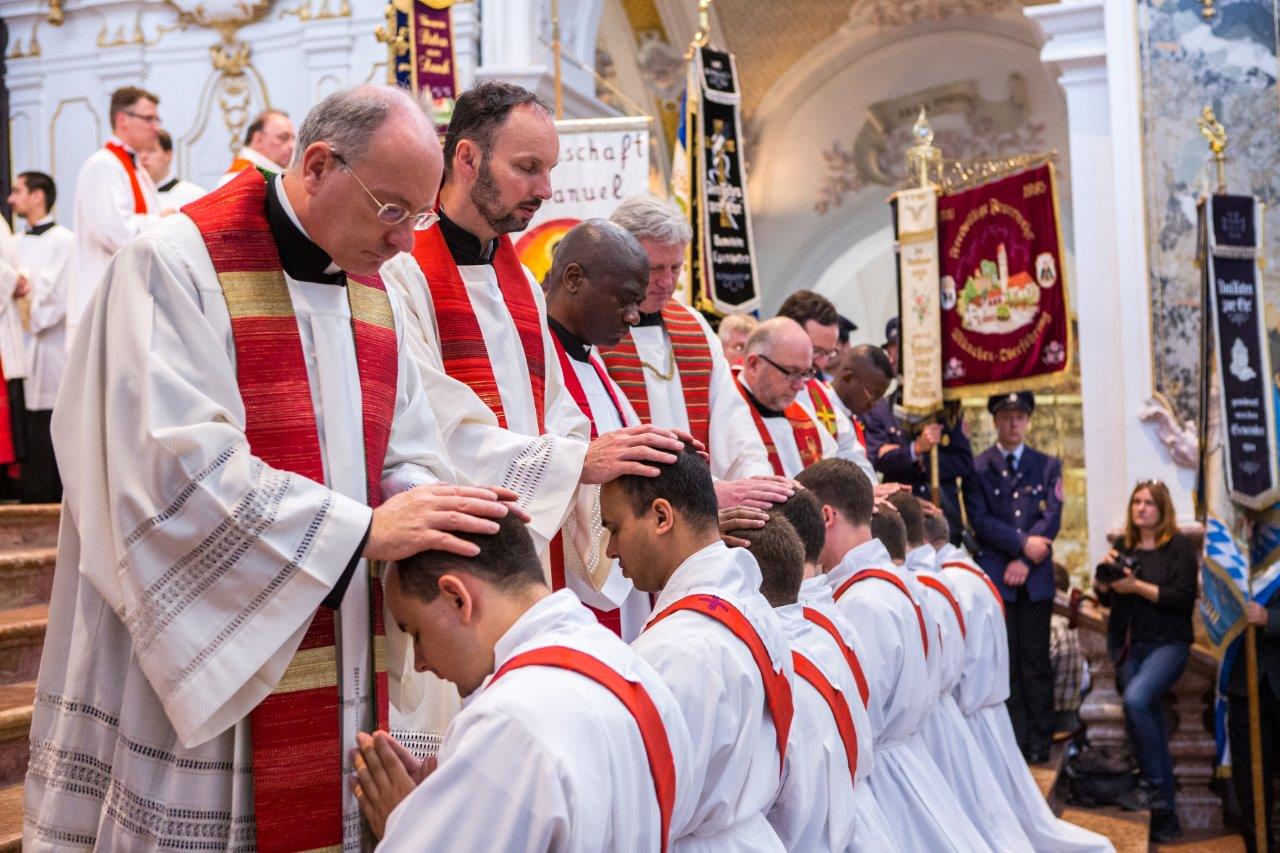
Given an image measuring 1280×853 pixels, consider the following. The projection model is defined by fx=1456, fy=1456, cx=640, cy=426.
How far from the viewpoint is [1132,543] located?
29.8 feet

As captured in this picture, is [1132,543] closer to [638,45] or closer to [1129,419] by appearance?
[1129,419]

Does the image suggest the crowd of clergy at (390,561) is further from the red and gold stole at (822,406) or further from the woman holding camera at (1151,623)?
the woman holding camera at (1151,623)

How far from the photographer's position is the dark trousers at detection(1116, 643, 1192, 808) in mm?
8531

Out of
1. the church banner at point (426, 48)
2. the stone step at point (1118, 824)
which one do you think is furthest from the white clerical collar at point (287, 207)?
the stone step at point (1118, 824)

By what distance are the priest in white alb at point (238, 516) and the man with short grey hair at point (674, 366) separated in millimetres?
1773

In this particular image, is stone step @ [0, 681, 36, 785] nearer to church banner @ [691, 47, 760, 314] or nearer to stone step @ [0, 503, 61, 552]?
stone step @ [0, 503, 61, 552]

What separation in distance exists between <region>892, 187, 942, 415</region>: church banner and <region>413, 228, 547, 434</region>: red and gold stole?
5542 millimetres

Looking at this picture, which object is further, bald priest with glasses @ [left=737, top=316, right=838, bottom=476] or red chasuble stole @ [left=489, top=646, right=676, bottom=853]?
bald priest with glasses @ [left=737, top=316, right=838, bottom=476]

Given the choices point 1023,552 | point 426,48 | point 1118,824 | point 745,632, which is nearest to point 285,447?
point 745,632

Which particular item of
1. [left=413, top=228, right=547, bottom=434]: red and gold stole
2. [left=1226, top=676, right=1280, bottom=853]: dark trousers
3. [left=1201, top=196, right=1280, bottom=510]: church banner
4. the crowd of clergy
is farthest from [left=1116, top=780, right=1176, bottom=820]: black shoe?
[left=413, top=228, right=547, bottom=434]: red and gold stole

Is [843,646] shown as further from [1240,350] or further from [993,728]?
[1240,350]

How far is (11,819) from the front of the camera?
3.52 metres

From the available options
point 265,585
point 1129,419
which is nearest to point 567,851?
point 265,585

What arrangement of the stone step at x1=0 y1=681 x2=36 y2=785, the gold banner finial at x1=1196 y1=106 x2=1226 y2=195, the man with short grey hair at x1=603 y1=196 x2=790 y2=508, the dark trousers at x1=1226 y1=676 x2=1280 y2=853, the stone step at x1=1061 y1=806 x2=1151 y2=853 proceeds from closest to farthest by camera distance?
the stone step at x1=0 y1=681 x2=36 y2=785 < the man with short grey hair at x1=603 y1=196 x2=790 y2=508 < the stone step at x1=1061 y1=806 x2=1151 y2=853 < the dark trousers at x1=1226 y1=676 x2=1280 y2=853 < the gold banner finial at x1=1196 y1=106 x2=1226 y2=195
